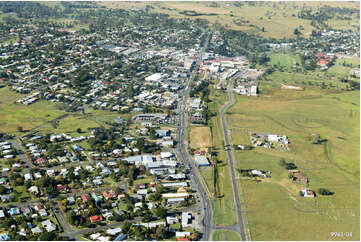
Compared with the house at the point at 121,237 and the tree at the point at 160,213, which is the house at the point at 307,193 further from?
the house at the point at 121,237

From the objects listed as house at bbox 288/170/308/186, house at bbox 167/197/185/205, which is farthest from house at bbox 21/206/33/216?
A: house at bbox 288/170/308/186

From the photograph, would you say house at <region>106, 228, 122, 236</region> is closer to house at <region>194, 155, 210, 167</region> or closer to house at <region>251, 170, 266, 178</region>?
house at <region>194, 155, 210, 167</region>

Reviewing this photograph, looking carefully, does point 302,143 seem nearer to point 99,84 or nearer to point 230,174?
point 230,174

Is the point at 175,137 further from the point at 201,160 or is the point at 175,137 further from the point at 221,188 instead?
the point at 221,188

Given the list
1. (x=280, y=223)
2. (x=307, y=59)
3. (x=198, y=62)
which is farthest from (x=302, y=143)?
(x=307, y=59)

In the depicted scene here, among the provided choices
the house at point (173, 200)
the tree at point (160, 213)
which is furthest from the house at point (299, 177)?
the tree at point (160, 213)

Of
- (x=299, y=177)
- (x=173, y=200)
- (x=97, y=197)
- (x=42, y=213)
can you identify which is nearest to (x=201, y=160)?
(x=173, y=200)

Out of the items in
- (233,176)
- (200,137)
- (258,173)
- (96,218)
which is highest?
(200,137)
